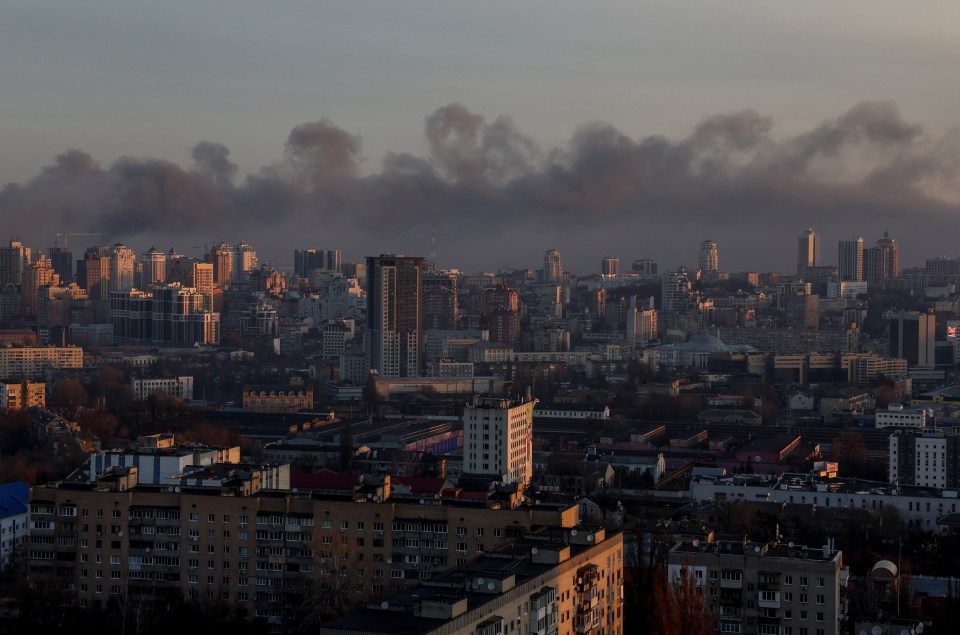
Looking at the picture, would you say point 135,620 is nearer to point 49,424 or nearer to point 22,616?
point 22,616

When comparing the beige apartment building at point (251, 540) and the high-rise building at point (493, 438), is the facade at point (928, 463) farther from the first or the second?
the beige apartment building at point (251, 540)

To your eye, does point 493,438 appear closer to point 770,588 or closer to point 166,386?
point 770,588

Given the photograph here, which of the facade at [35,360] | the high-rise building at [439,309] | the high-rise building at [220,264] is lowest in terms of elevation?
the facade at [35,360]

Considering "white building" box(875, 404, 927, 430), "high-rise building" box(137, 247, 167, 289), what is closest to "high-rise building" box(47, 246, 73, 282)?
"high-rise building" box(137, 247, 167, 289)

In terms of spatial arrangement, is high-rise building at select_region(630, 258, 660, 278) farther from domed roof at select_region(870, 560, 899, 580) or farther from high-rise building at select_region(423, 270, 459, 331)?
domed roof at select_region(870, 560, 899, 580)

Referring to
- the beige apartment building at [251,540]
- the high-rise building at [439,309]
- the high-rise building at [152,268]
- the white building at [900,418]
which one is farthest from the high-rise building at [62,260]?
the beige apartment building at [251,540]

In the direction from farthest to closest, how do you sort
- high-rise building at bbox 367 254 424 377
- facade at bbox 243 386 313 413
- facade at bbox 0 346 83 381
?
facade at bbox 0 346 83 381 → high-rise building at bbox 367 254 424 377 → facade at bbox 243 386 313 413

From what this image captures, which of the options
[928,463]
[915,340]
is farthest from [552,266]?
[928,463]
